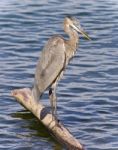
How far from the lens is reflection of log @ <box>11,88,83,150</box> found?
880 centimetres

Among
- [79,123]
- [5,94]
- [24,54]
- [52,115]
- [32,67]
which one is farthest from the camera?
[24,54]

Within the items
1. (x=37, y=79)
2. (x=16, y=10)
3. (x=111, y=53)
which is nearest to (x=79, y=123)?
(x=37, y=79)

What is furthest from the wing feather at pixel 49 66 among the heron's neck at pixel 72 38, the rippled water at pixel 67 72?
the rippled water at pixel 67 72

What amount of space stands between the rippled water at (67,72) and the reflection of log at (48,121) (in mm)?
302

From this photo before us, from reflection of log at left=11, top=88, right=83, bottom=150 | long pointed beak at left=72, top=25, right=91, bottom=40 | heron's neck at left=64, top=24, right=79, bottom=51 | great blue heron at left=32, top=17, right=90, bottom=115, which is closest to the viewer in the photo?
reflection of log at left=11, top=88, right=83, bottom=150

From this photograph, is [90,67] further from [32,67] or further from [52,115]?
[52,115]

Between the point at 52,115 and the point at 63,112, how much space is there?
1245 millimetres

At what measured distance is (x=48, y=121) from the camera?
9.47 meters

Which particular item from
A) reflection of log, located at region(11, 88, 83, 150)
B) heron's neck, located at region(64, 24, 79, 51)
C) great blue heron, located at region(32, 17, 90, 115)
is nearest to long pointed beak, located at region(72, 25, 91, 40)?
great blue heron, located at region(32, 17, 90, 115)

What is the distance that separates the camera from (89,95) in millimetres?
11500

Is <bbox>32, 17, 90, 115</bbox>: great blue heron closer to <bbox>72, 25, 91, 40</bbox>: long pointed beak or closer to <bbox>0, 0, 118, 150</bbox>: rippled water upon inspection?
<bbox>72, 25, 91, 40</bbox>: long pointed beak

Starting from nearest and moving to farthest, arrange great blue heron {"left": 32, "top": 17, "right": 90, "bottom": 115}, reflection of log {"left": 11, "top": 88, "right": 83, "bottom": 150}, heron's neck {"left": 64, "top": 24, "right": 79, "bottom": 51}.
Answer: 1. reflection of log {"left": 11, "top": 88, "right": 83, "bottom": 150}
2. great blue heron {"left": 32, "top": 17, "right": 90, "bottom": 115}
3. heron's neck {"left": 64, "top": 24, "right": 79, "bottom": 51}

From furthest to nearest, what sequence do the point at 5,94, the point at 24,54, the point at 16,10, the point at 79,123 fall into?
1. the point at 16,10
2. the point at 24,54
3. the point at 5,94
4. the point at 79,123

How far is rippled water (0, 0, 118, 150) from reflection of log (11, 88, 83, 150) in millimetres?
302
